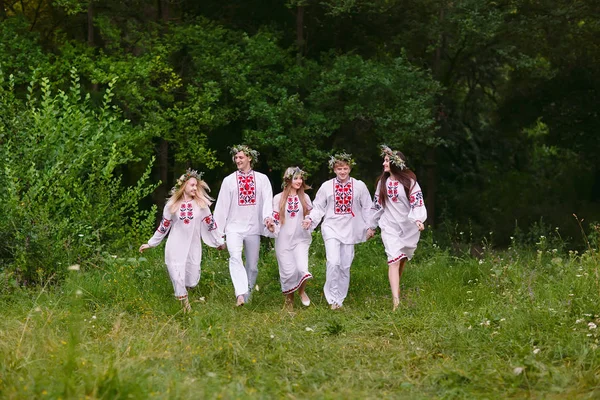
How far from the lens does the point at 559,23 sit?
21594 mm

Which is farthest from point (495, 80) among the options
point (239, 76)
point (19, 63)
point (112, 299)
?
point (112, 299)

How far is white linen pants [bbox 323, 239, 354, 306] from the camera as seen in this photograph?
10531mm

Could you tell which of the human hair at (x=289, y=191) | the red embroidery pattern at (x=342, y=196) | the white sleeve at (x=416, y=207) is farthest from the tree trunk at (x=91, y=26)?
the white sleeve at (x=416, y=207)

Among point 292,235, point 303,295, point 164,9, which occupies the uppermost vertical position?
point 164,9

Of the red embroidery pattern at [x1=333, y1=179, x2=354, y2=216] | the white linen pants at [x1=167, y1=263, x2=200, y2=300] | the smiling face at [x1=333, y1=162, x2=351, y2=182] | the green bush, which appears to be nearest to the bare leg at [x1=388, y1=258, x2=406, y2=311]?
the red embroidery pattern at [x1=333, y1=179, x2=354, y2=216]

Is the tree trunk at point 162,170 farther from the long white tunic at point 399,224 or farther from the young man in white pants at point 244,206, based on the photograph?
the long white tunic at point 399,224

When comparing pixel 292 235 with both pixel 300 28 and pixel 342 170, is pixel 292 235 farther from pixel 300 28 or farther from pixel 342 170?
pixel 300 28

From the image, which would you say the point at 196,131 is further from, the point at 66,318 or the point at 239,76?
the point at 66,318

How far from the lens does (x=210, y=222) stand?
409 inches

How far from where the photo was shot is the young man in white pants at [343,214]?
424 inches

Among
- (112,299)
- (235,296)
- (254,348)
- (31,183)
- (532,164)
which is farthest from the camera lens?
(532,164)

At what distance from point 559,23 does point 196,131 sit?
884 centimetres

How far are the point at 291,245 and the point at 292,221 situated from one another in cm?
28

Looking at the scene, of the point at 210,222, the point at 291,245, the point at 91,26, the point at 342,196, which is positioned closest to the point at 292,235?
the point at 291,245
